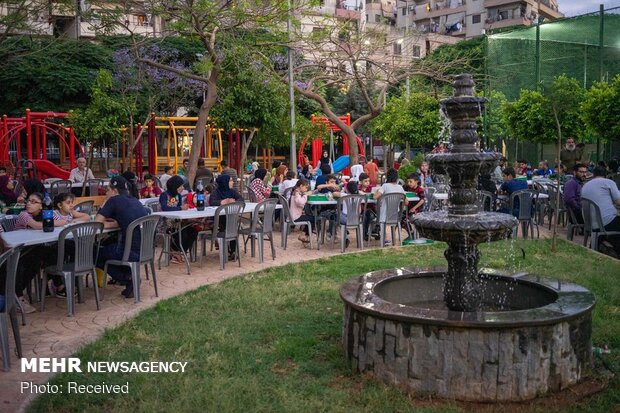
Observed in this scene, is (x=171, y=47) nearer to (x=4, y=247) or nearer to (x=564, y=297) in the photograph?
(x=4, y=247)

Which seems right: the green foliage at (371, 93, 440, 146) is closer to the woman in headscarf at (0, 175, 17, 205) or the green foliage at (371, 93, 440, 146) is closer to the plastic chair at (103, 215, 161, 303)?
the woman in headscarf at (0, 175, 17, 205)

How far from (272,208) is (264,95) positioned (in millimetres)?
6309

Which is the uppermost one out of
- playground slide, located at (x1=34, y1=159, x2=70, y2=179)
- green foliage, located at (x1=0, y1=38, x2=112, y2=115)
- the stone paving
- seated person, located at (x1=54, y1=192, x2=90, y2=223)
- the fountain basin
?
green foliage, located at (x1=0, y1=38, x2=112, y2=115)

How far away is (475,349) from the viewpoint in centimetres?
449

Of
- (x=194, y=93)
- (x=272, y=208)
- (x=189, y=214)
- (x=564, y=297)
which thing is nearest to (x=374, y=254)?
(x=272, y=208)

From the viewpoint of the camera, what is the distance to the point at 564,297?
527cm

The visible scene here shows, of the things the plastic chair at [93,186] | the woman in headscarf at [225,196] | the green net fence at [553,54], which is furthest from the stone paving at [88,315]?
the green net fence at [553,54]

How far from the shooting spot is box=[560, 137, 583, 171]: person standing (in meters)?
19.2

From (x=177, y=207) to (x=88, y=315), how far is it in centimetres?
325

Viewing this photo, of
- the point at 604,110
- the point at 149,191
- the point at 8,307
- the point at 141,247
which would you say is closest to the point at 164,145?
the point at 149,191

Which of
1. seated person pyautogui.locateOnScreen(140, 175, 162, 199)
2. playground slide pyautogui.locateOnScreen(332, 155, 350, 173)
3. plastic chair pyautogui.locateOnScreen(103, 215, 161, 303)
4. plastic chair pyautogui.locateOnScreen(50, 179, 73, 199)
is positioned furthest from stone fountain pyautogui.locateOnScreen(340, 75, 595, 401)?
→ playground slide pyautogui.locateOnScreen(332, 155, 350, 173)

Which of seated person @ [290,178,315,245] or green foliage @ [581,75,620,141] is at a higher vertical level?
green foliage @ [581,75,620,141]

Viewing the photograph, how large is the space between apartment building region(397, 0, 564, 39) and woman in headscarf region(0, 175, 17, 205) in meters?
44.1

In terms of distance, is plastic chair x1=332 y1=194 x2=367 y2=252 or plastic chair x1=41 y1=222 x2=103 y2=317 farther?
plastic chair x1=332 y1=194 x2=367 y2=252
